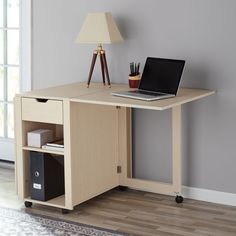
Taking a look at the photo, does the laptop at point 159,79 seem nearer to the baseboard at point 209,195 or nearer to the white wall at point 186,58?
the white wall at point 186,58

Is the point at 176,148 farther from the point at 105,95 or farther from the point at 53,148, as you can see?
the point at 53,148

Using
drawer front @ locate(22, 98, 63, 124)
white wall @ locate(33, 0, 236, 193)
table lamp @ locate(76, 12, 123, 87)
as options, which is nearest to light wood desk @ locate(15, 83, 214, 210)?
drawer front @ locate(22, 98, 63, 124)

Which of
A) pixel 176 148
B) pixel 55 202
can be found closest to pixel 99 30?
pixel 176 148

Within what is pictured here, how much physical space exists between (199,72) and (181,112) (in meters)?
0.28

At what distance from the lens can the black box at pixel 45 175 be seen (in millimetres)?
3768

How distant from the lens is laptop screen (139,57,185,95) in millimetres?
3697

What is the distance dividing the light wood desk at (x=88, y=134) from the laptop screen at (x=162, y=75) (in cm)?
9

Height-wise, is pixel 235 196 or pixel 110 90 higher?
pixel 110 90

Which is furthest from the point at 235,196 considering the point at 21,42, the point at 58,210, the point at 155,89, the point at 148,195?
the point at 21,42

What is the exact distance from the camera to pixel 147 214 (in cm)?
376

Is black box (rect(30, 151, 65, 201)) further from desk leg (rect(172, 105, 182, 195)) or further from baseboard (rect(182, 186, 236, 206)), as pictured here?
baseboard (rect(182, 186, 236, 206))

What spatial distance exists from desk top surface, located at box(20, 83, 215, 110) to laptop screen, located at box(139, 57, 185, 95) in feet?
0.28

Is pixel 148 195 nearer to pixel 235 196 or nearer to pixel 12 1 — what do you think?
pixel 235 196

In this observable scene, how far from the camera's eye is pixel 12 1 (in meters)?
4.71
